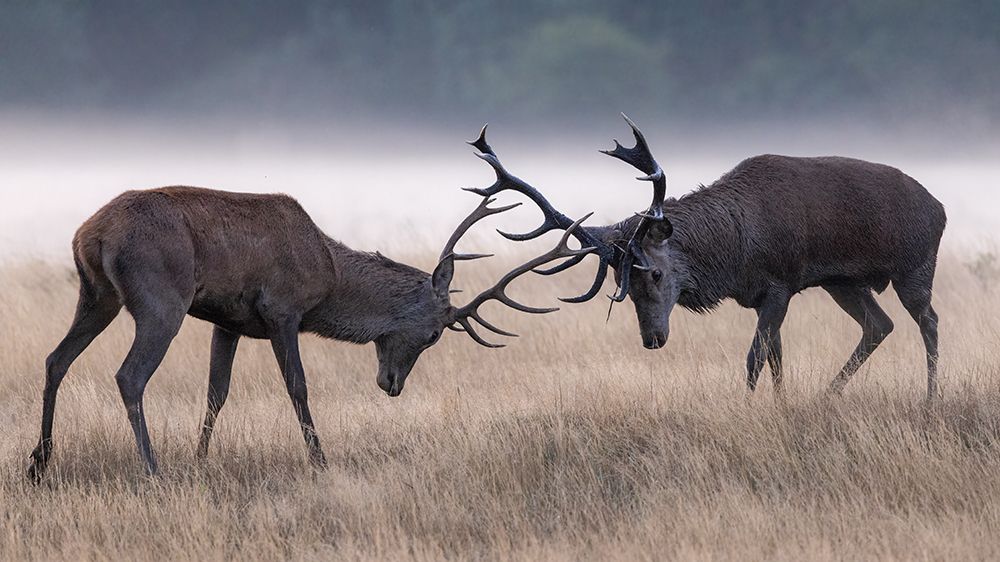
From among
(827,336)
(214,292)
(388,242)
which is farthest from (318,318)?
(388,242)

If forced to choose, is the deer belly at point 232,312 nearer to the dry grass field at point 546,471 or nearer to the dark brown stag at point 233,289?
the dark brown stag at point 233,289

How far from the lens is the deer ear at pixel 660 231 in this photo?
839 centimetres

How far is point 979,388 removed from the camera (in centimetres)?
755

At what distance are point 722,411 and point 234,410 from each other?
3570 millimetres

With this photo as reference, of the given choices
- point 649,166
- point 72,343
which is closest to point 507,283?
point 649,166

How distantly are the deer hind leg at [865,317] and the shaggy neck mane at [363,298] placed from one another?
304 centimetres

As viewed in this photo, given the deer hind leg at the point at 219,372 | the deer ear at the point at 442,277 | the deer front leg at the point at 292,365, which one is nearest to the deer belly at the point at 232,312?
the deer front leg at the point at 292,365

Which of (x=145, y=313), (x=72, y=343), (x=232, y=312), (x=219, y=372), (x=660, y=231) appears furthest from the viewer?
(x=660, y=231)

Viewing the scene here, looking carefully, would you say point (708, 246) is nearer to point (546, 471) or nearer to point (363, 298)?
point (363, 298)

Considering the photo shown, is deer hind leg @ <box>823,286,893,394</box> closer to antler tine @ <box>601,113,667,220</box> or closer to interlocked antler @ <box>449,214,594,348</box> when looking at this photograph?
antler tine @ <box>601,113,667,220</box>

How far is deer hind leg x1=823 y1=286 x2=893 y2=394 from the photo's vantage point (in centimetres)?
891

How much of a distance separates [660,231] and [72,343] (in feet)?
12.2

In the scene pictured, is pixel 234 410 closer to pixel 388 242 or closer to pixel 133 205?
pixel 133 205

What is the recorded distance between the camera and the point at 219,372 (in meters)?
7.96
